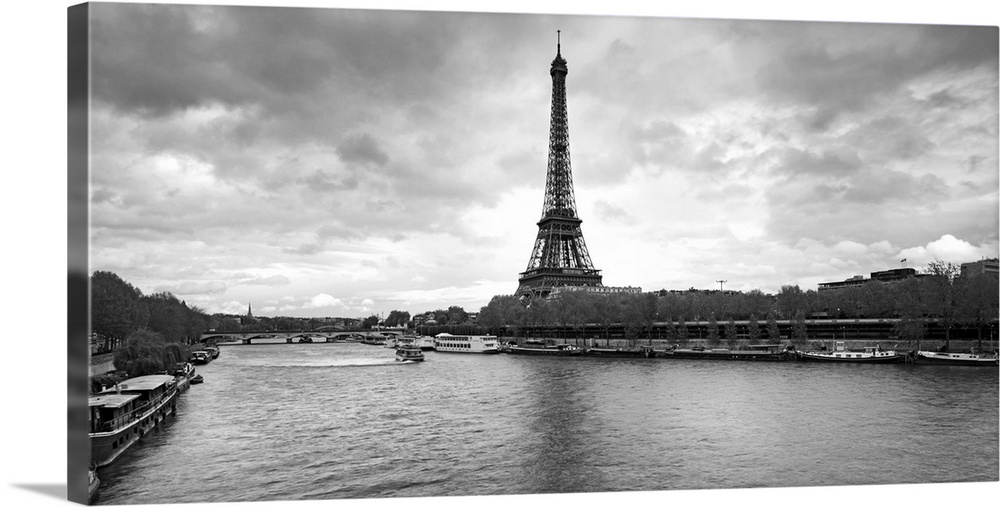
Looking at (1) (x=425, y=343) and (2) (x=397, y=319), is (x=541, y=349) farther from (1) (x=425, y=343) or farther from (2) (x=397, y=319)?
(2) (x=397, y=319)

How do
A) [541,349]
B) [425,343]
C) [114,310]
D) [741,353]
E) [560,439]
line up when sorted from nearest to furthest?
[560,439] < [114,310] < [741,353] < [541,349] < [425,343]

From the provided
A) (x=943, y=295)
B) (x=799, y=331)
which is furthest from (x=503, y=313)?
(x=943, y=295)

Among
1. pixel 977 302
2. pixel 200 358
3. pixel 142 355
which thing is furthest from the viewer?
pixel 200 358

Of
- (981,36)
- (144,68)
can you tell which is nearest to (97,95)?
(144,68)

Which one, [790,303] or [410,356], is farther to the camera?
[790,303]

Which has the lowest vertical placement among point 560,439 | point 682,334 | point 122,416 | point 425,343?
point 425,343

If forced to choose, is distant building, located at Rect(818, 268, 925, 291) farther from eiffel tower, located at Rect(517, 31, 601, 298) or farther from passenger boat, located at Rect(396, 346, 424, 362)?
passenger boat, located at Rect(396, 346, 424, 362)

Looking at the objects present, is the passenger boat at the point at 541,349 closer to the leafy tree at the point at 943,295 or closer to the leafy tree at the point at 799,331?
the leafy tree at the point at 799,331

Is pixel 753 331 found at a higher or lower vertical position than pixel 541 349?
higher
